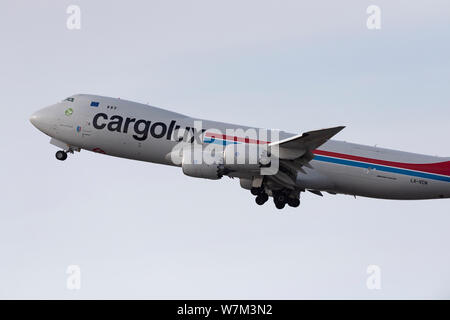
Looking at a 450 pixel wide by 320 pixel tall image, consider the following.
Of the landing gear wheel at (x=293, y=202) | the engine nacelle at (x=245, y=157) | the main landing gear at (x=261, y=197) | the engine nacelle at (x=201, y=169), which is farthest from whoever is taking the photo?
the landing gear wheel at (x=293, y=202)

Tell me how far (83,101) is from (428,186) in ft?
73.0

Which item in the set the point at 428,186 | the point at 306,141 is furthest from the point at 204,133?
the point at 428,186

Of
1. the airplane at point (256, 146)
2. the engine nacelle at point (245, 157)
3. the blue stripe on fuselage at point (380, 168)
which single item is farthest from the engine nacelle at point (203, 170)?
the blue stripe on fuselage at point (380, 168)

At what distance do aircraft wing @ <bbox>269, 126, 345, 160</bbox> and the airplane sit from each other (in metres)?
0.87

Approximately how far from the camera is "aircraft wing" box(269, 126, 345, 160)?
4941 centimetres


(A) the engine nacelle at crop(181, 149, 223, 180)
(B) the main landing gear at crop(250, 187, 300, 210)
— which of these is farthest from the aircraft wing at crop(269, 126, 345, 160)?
(B) the main landing gear at crop(250, 187, 300, 210)

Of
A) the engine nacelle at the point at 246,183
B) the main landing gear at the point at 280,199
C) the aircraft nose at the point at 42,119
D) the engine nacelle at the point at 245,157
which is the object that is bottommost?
the main landing gear at the point at 280,199

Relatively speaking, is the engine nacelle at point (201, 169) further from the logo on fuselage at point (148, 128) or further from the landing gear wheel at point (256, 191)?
the landing gear wheel at point (256, 191)

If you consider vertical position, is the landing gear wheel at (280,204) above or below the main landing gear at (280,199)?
below

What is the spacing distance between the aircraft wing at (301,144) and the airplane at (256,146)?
870 mm

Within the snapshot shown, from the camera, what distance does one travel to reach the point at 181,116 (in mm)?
56281

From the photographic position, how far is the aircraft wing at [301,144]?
4941cm

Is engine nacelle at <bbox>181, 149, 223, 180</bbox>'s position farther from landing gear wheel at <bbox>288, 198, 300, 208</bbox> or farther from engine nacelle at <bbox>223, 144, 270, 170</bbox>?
landing gear wheel at <bbox>288, 198, 300, 208</bbox>

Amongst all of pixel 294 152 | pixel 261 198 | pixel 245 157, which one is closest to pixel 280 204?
pixel 261 198
